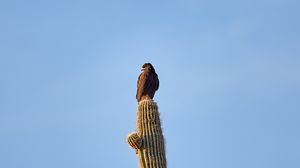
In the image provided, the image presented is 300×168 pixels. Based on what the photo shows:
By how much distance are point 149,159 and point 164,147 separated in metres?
0.66

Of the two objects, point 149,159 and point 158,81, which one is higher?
point 158,81

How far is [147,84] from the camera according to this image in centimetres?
3297

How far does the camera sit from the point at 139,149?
31.3 meters

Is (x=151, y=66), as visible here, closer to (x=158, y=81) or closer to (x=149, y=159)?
(x=158, y=81)

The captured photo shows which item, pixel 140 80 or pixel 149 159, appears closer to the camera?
pixel 149 159

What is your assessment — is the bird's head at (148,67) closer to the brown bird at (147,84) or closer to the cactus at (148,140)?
the brown bird at (147,84)

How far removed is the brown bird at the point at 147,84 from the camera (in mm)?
32906

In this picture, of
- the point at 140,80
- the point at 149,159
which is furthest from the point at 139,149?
the point at 140,80

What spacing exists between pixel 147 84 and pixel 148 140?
7.73 ft

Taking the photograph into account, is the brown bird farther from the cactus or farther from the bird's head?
the cactus

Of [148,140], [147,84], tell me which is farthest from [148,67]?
[148,140]

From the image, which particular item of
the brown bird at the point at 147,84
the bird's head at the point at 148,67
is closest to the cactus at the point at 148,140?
the brown bird at the point at 147,84

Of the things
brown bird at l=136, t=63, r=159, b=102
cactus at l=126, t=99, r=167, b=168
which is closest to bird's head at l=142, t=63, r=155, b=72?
Answer: brown bird at l=136, t=63, r=159, b=102

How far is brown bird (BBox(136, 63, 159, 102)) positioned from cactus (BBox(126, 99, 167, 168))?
0.95 meters
